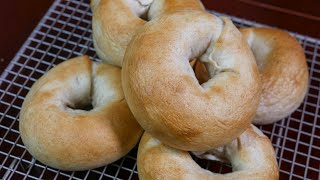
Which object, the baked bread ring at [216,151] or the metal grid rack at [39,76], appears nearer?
the baked bread ring at [216,151]

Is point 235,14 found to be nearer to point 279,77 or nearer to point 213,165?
point 279,77

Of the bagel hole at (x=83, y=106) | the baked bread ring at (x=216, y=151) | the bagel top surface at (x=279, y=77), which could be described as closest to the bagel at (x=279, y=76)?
the bagel top surface at (x=279, y=77)

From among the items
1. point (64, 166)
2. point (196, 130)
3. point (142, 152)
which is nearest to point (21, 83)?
point (64, 166)

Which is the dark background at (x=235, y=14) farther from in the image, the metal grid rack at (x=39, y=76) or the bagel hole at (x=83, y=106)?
the bagel hole at (x=83, y=106)

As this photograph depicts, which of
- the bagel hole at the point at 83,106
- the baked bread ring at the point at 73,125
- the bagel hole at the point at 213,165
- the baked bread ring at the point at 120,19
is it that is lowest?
the bagel hole at the point at 213,165

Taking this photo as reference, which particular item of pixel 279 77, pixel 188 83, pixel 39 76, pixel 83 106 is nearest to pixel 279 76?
pixel 279 77

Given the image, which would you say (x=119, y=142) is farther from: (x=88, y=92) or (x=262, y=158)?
(x=262, y=158)
